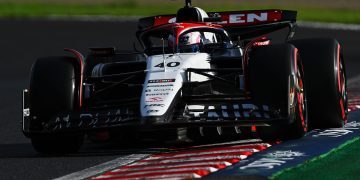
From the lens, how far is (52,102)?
1010 cm

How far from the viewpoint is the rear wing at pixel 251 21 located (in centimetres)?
1296

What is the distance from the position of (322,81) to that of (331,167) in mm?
2688

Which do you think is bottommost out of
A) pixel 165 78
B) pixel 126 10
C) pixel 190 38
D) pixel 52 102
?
pixel 126 10

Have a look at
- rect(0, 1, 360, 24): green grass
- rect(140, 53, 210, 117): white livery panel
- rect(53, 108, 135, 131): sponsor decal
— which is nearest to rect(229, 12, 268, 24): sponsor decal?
rect(140, 53, 210, 117): white livery panel

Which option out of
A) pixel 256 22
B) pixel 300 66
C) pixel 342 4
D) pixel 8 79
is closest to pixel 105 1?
pixel 342 4

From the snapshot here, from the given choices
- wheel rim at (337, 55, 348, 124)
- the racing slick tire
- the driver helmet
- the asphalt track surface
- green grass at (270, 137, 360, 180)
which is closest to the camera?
green grass at (270, 137, 360, 180)

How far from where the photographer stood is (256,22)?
1331 centimetres

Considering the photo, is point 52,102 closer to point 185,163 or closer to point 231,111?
point 231,111

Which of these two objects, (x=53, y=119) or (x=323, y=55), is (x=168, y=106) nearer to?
(x=53, y=119)

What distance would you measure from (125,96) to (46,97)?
931mm

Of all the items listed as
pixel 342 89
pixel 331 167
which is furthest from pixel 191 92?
pixel 331 167

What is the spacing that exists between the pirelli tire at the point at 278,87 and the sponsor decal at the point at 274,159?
2.12 feet

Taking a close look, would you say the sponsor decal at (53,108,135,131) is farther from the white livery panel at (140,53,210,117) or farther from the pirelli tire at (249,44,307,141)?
the pirelli tire at (249,44,307,141)

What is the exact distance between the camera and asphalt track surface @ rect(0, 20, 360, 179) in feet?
30.2
